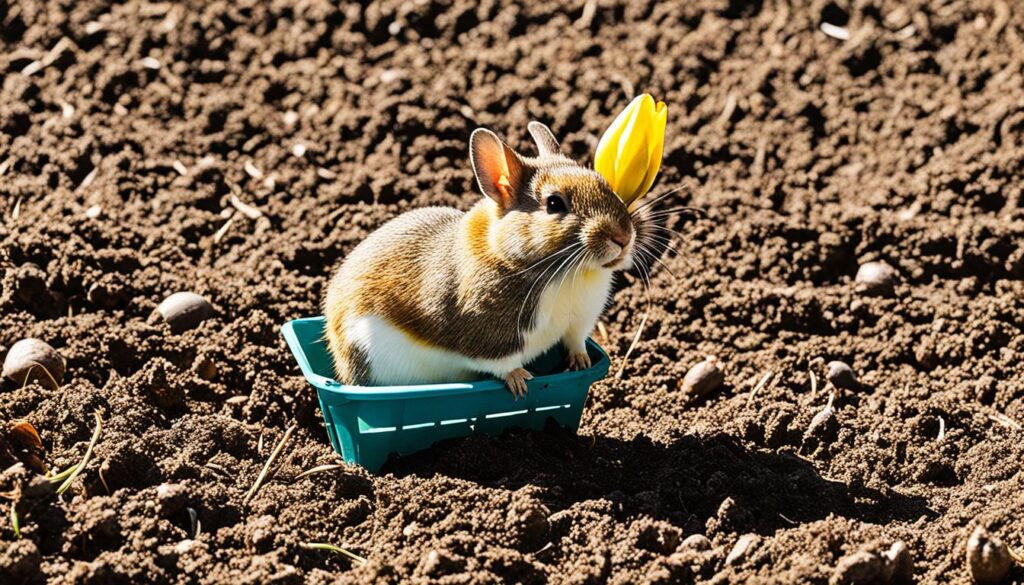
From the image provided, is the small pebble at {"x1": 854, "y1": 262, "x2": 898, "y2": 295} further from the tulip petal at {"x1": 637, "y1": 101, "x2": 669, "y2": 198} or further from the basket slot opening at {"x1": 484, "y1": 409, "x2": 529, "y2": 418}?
the basket slot opening at {"x1": 484, "y1": 409, "x2": 529, "y2": 418}

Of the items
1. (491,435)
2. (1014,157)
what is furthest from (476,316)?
(1014,157)

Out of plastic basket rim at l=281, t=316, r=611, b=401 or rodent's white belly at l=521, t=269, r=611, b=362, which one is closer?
plastic basket rim at l=281, t=316, r=611, b=401

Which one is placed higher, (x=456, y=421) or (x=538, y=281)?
(x=538, y=281)

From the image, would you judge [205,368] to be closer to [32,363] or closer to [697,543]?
[32,363]

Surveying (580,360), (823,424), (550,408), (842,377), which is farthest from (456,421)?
(842,377)

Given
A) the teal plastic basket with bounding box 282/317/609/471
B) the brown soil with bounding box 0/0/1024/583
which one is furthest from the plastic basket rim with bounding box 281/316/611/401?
the brown soil with bounding box 0/0/1024/583

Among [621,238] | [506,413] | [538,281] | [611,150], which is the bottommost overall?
[506,413]
